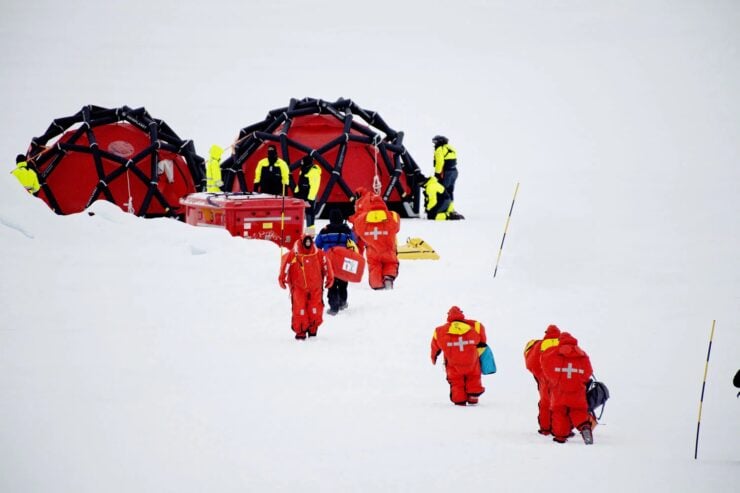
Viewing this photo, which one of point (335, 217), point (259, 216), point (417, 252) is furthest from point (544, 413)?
point (259, 216)

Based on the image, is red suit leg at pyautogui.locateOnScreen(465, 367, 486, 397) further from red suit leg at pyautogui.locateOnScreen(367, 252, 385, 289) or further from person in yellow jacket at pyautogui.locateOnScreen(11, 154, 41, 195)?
person in yellow jacket at pyautogui.locateOnScreen(11, 154, 41, 195)

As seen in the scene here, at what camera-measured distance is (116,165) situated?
16.7 meters

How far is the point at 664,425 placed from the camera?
7.23m

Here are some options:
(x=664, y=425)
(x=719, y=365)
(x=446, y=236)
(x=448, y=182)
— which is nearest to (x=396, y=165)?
(x=448, y=182)

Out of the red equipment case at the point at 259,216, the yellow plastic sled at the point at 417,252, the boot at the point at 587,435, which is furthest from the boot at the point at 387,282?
the boot at the point at 587,435

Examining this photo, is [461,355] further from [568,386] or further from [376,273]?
[376,273]

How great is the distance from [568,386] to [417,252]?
6.86m

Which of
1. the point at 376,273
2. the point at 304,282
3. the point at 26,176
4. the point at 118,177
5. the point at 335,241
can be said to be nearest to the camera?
the point at 304,282

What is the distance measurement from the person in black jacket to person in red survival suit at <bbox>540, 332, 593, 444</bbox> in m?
4.08

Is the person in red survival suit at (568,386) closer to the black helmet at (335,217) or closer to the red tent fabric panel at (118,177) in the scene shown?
the black helmet at (335,217)

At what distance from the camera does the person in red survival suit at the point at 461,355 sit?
24.0 ft

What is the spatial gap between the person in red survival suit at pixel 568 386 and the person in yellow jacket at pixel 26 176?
12.1 meters

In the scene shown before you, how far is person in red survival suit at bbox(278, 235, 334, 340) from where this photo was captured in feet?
29.9

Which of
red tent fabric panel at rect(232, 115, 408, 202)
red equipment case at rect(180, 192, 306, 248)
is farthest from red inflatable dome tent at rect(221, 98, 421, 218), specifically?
red equipment case at rect(180, 192, 306, 248)
